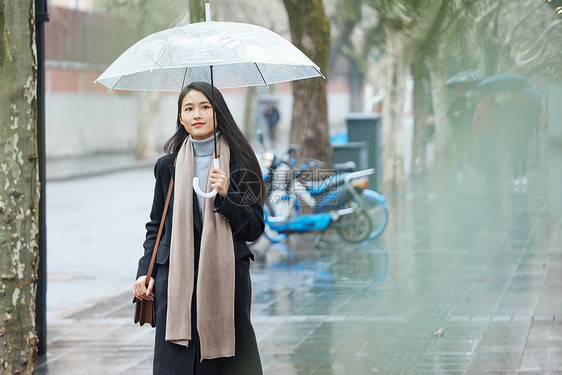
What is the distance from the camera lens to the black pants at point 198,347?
135 inches

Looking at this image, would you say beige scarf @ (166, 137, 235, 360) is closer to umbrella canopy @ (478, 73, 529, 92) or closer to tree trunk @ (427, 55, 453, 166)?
tree trunk @ (427, 55, 453, 166)

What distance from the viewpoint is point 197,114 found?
3.40 meters

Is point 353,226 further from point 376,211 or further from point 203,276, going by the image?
point 203,276

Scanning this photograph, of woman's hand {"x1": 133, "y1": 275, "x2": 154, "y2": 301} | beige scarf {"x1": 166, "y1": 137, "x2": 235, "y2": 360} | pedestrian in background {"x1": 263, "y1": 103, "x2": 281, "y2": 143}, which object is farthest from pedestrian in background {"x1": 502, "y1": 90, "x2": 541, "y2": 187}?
pedestrian in background {"x1": 263, "y1": 103, "x2": 281, "y2": 143}

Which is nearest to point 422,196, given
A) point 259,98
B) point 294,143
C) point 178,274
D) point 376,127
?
point 178,274

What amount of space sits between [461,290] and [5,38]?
2.51 m

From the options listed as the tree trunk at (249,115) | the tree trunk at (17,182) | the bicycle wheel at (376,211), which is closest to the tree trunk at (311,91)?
the bicycle wheel at (376,211)

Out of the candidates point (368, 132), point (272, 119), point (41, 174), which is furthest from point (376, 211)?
point (272, 119)

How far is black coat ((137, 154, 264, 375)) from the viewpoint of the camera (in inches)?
134

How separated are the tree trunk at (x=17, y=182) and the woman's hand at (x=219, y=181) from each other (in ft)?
4.80

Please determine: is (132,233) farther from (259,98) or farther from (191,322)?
(259,98)

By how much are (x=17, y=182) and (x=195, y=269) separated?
4.52ft

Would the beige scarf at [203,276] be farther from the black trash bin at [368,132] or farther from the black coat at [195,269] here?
the black trash bin at [368,132]

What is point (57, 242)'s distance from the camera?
11.4m
